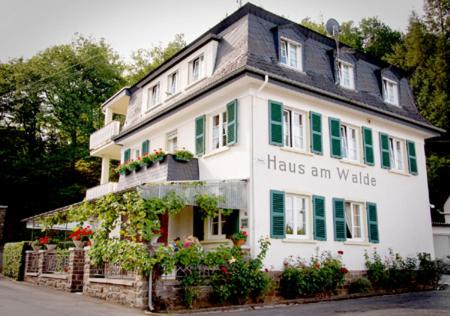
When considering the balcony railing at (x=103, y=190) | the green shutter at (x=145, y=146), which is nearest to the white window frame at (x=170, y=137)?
the green shutter at (x=145, y=146)

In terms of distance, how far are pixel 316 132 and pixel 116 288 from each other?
26.4ft

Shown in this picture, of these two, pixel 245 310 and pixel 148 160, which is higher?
pixel 148 160

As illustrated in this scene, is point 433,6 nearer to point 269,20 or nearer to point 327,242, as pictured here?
point 269,20

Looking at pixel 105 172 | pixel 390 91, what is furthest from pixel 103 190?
pixel 390 91

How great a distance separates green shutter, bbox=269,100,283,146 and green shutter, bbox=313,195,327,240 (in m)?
2.31

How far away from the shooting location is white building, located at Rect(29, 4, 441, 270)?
13922 mm

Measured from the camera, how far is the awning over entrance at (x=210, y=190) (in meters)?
11.9

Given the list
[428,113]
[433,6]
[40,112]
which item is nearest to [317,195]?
[428,113]

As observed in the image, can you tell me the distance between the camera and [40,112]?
34438mm

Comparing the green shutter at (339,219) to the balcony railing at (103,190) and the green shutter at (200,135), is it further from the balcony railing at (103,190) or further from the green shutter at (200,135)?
the balcony railing at (103,190)

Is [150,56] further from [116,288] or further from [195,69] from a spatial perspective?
[116,288]

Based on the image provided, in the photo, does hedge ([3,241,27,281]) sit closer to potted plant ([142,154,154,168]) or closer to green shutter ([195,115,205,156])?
potted plant ([142,154,154,168])

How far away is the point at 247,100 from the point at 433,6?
23.0 meters

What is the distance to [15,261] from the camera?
18578mm
